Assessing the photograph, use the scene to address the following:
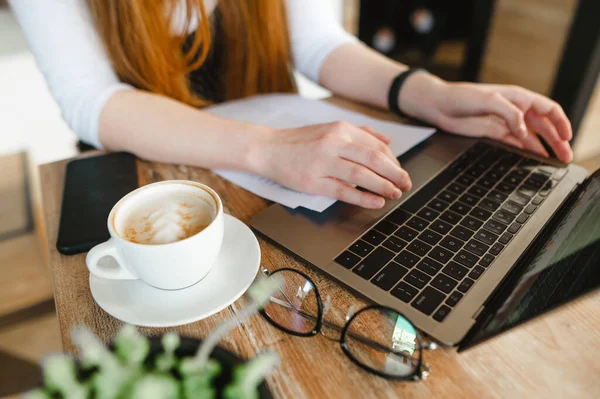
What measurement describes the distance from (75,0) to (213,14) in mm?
279

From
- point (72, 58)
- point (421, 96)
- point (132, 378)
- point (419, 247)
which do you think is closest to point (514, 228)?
point (419, 247)

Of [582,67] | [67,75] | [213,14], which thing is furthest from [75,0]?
[582,67]

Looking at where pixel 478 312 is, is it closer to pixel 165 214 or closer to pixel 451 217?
pixel 451 217

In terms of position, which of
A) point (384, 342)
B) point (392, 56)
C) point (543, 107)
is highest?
point (543, 107)

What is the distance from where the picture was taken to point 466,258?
1.51 ft

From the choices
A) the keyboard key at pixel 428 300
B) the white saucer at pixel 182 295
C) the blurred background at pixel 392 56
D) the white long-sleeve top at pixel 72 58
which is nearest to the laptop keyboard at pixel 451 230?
the keyboard key at pixel 428 300

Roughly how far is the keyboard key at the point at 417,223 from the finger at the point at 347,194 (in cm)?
4

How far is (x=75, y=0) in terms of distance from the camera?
69cm

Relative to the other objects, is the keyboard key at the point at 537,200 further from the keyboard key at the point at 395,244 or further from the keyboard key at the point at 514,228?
the keyboard key at the point at 395,244

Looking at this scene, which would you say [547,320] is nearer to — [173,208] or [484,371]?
[484,371]

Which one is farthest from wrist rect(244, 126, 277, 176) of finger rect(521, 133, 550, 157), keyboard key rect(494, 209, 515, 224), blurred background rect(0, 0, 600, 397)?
blurred background rect(0, 0, 600, 397)

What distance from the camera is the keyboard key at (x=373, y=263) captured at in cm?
Answer: 45

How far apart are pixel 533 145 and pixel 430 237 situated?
0.32m

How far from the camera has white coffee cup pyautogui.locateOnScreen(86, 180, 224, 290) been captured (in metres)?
0.38
